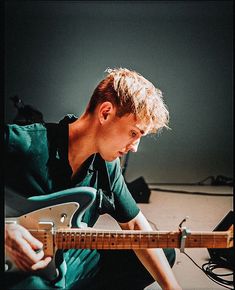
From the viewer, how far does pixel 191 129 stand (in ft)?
6.64

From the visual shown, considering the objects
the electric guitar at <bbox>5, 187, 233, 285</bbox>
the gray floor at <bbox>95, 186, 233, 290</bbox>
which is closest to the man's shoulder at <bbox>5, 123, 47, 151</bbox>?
the electric guitar at <bbox>5, 187, 233, 285</bbox>

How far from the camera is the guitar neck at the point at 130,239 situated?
2.88ft

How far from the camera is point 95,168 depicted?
991 millimetres

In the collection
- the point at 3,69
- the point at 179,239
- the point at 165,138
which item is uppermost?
the point at 3,69

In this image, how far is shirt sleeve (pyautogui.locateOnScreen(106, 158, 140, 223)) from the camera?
0.98 m

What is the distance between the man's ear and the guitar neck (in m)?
0.30

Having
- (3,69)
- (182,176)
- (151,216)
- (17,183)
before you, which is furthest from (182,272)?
(182,176)

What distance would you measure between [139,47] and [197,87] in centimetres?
94

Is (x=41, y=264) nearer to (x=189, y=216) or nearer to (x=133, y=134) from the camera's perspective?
(x=133, y=134)

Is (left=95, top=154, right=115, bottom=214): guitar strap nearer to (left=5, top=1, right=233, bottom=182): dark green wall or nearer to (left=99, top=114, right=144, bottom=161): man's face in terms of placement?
(left=99, top=114, right=144, bottom=161): man's face

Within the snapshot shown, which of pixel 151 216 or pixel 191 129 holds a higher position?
pixel 191 129

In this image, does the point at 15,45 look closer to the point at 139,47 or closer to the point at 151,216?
the point at 139,47

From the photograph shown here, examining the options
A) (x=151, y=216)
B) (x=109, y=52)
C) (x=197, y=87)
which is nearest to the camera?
(x=109, y=52)

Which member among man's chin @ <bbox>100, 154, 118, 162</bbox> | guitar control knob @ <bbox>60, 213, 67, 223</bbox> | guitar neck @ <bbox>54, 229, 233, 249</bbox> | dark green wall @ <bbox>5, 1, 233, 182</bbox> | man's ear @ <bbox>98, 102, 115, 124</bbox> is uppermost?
dark green wall @ <bbox>5, 1, 233, 182</bbox>
